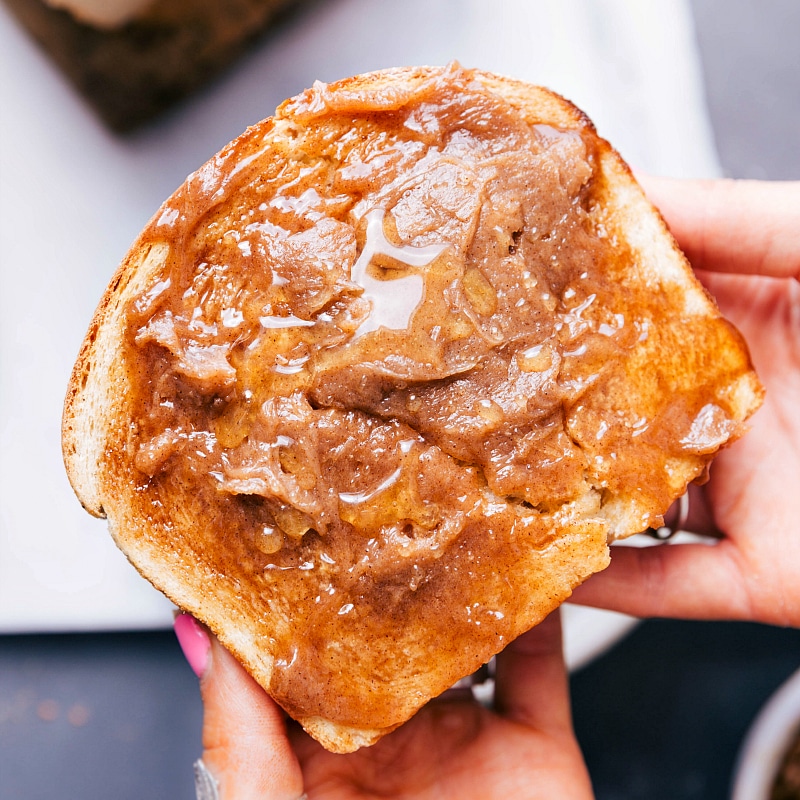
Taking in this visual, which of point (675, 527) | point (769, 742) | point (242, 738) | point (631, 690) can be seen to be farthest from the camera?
point (631, 690)

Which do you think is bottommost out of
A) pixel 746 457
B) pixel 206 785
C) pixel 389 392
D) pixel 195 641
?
pixel 746 457

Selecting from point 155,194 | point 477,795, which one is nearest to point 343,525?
point 477,795

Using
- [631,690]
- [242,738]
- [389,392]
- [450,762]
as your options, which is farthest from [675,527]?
[242,738]

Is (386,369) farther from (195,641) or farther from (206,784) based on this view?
(206,784)

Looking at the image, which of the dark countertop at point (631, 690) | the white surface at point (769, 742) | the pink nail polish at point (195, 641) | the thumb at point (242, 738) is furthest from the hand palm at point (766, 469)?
the pink nail polish at point (195, 641)

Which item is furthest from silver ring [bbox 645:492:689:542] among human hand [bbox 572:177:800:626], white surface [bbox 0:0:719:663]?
white surface [bbox 0:0:719:663]

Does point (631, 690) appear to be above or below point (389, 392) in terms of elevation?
below

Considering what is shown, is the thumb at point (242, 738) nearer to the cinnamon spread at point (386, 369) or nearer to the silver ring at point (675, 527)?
the cinnamon spread at point (386, 369)
